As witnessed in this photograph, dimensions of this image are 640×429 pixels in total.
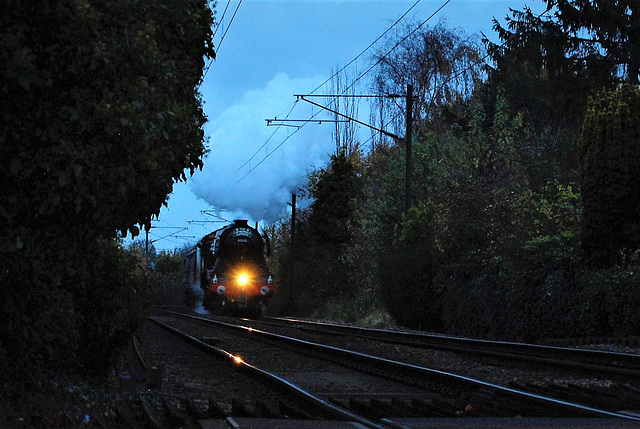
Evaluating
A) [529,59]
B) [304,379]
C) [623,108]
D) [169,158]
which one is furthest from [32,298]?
[529,59]

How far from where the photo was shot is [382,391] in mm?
11250

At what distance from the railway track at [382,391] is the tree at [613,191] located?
23.7 ft

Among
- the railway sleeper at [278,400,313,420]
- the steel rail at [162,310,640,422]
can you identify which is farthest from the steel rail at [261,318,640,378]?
the railway sleeper at [278,400,313,420]

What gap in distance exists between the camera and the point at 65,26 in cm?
819

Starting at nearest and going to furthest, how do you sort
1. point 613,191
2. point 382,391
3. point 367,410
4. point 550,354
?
point 367,410 < point 382,391 < point 550,354 < point 613,191

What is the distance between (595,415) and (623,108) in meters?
14.1

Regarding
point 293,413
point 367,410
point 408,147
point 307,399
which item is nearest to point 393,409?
point 367,410

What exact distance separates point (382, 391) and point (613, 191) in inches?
420

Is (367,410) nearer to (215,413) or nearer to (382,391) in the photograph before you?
(215,413)

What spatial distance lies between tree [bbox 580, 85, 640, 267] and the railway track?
7.23 m

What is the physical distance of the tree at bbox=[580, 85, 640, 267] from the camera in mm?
19625

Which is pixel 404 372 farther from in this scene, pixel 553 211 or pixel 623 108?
pixel 553 211

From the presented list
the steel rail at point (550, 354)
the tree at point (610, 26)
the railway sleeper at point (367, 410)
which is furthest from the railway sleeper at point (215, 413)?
the tree at point (610, 26)

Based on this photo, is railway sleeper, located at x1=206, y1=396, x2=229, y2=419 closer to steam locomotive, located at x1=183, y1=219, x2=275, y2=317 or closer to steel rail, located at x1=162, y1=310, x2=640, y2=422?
steel rail, located at x1=162, y1=310, x2=640, y2=422
